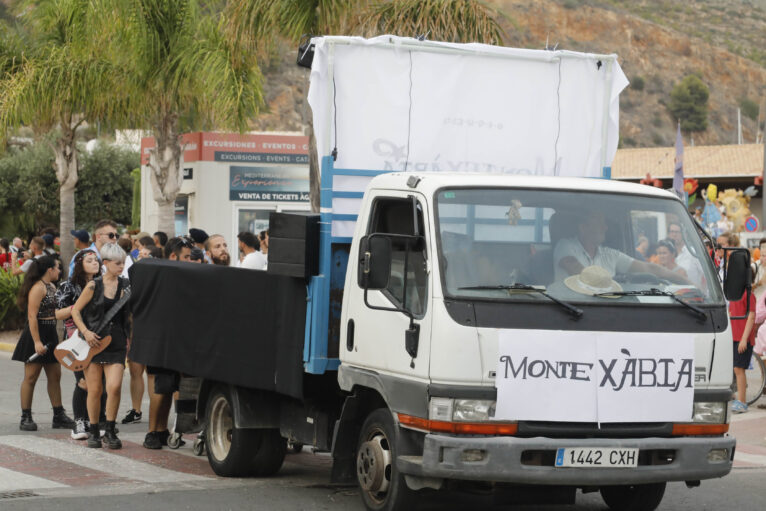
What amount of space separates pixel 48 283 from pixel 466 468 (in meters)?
6.27

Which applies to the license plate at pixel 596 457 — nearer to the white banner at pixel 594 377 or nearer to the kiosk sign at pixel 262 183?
the white banner at pixel 594 377

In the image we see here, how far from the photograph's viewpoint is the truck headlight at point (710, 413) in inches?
279

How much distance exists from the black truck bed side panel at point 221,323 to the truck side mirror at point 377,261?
45.4 inches

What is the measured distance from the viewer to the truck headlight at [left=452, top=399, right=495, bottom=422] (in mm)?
6691

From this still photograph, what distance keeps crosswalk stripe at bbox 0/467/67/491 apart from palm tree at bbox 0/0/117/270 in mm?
12492

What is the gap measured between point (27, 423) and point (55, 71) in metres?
12.4

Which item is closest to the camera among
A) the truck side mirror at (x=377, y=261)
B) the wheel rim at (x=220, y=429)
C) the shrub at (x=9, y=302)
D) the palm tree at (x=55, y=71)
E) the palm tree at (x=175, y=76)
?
the truck side mirror at (x=377, y=261)

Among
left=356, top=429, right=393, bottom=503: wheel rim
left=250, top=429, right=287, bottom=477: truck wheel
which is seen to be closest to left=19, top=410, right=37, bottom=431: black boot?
left=250, top=429, right=287, bottom=477: truck wheel

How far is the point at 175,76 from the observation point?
67.3 feet

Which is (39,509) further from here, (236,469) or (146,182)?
(146,182)

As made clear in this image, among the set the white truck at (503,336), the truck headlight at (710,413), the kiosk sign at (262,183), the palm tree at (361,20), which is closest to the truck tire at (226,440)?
the white truck at (503,336)

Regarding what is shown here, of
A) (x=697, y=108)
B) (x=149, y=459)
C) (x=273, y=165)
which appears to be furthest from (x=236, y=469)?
(x=697, y=108)

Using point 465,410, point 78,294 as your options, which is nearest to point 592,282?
point 465,410

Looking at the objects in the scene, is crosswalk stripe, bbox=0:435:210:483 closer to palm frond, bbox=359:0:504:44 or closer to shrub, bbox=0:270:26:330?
palm frond, bbox=359:0:504:44
